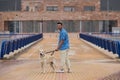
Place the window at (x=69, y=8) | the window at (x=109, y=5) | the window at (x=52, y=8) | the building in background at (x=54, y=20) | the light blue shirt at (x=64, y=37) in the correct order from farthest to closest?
the window at (x=69, y=8) → the window at (x=109, y=5) → the window at (x=52, y=8) → the building in background at (x=54, y=20) → the light blue shirt at (x=64, y=37)

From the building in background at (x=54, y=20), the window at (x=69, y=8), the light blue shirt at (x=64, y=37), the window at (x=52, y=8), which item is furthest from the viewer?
the window at (x=69, y=8)

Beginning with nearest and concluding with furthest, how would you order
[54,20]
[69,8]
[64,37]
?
1. [64,37]
2. [54,20]
3. [69,8]

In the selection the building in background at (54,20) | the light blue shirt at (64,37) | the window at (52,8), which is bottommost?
the light blue shirt at (64,37)

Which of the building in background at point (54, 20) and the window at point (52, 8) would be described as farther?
the window at point (52, 8)

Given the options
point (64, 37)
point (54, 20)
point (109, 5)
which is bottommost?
point (64, 37)

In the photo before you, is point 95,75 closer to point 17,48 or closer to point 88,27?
point 17,48

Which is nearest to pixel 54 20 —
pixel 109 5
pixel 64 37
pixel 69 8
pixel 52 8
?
pixel 52 8

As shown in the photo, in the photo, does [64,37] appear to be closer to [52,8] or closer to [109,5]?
[52,8]

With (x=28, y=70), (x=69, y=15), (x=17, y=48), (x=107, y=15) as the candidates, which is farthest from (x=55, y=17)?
(x=28, y=70)

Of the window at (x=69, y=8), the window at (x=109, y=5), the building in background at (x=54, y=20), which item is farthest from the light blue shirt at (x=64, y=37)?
the window at (x=69, y=8)

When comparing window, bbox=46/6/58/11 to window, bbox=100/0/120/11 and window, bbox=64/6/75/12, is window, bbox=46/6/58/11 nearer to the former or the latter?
window, bbox=64/6/75/12

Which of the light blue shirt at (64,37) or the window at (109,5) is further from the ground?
the window at (109,5)

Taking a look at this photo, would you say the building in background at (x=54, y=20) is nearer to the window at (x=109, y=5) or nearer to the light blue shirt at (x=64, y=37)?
the window at (x=109, y=5)

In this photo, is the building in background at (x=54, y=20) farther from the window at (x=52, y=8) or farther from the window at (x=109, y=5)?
the window at (x=109, y=5)
